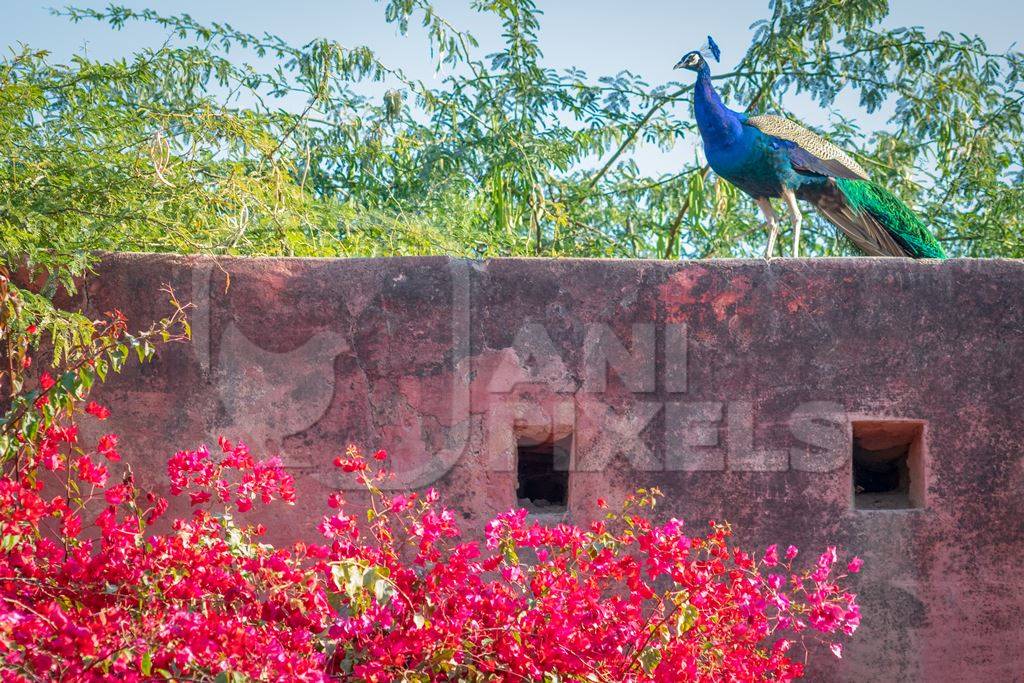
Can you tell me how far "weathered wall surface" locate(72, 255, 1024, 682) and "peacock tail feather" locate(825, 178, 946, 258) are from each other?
0.46 m

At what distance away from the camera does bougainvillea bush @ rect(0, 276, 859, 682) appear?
2320 millimetres

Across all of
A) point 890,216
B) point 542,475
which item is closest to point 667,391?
point 542,475

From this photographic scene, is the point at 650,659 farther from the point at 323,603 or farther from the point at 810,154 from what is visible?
the point at 810,154

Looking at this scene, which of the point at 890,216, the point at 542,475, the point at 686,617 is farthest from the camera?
the point at 890,216

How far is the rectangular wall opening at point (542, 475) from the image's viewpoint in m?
3.44

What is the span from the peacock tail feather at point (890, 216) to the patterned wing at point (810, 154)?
0.13 ft

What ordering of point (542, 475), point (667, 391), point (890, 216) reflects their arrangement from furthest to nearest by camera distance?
point (890, 216), point (542, 475), point (667, 391)

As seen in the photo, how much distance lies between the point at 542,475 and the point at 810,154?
1478mm

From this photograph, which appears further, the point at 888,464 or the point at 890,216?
the point at 890,216

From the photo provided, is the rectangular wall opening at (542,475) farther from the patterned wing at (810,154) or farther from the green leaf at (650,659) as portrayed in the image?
the patterned wing at (810,154)

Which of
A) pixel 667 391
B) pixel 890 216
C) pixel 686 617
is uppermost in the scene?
pixel 890 216

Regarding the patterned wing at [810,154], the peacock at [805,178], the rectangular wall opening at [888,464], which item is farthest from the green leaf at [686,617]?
the patterned wing at [810,154]

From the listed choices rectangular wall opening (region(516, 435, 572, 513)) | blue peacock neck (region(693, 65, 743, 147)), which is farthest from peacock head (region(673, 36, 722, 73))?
rectangular wall opening (region(516, 435, 572, 513))

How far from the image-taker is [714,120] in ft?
13.3
